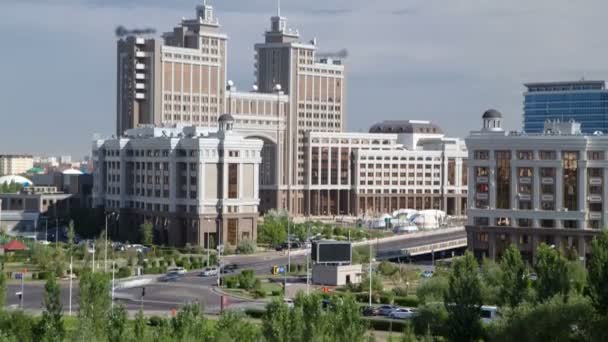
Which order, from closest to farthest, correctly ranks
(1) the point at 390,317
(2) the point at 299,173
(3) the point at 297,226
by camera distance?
(1) the point at 390,317 → (3) the point at 297,226 → (2) the point at 299,173

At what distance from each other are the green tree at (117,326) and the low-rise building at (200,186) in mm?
50294

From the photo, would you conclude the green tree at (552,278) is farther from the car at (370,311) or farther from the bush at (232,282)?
the bush at (232,282)

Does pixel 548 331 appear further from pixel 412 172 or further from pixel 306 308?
pixel 412 172

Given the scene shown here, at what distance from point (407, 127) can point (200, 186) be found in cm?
5537

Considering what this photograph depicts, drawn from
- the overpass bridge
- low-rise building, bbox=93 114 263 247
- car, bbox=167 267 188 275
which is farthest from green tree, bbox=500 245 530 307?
low-rise building, bbox=93 114 263 247

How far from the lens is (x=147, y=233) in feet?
297

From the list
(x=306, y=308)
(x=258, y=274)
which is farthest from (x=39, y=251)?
(x=306, y=308)

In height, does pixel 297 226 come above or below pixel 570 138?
below

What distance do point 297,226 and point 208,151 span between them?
44.9 feet

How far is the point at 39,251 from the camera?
7300 cm

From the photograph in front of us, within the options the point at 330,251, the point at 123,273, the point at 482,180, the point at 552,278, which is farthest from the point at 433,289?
the point at 482,180

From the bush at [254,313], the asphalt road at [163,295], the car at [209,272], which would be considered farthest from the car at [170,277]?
the bush at [254,313]

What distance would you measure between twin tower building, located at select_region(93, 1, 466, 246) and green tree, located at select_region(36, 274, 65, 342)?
53.8 metres

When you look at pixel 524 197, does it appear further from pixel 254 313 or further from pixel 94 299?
pixel 94 299
